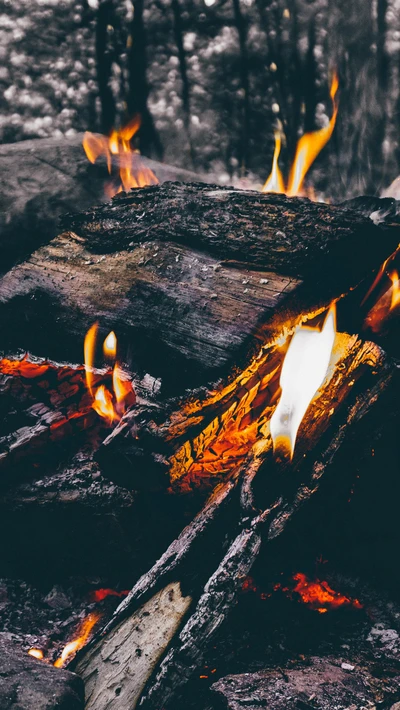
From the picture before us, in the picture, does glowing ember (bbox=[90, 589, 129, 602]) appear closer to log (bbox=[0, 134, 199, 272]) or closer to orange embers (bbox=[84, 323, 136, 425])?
orange embers (bbox=[84, 323, 136, 425])

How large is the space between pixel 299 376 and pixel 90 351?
1.15 meters

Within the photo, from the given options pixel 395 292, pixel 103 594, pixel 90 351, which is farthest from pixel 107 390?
pixel 395 292

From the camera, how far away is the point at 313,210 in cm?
199

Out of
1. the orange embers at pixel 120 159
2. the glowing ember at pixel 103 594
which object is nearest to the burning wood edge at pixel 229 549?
the glowing ember at pixel 103 594

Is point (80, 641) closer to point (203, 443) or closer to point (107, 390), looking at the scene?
point (203, 443)

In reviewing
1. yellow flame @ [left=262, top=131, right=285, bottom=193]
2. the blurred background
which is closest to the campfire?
yellow flame @ [left=262, top=131, right=285, bottom=193]

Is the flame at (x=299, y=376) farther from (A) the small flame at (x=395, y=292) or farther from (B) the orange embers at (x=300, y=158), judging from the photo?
(B) the orange embers at (x=300, y=158)


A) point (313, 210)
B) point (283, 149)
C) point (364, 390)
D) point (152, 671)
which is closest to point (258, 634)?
point (152, 671)

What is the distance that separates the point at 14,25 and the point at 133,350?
3781 millimetres

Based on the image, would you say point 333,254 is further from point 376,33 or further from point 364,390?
point 376,33

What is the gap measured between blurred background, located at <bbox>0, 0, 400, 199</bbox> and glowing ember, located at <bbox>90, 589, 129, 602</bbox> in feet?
12.2

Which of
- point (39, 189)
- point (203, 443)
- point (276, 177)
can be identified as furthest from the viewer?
point (276, 177)

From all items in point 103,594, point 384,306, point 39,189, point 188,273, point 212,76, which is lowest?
point 103,594

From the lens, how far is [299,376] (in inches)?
67.5
